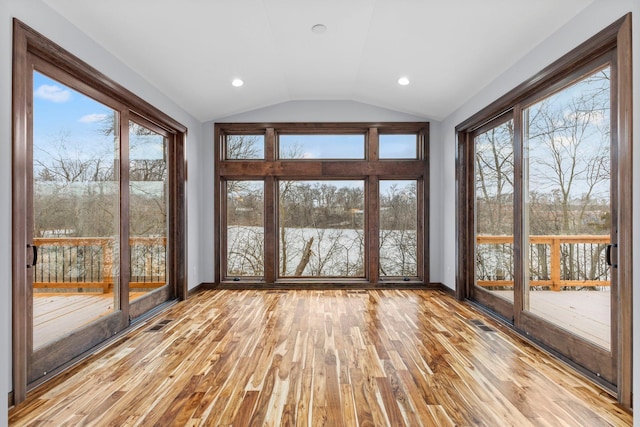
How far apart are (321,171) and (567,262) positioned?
11.1ft

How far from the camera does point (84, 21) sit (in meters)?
2.62

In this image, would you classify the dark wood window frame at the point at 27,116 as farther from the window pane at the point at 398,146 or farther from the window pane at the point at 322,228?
the window pane at the point at 398,146

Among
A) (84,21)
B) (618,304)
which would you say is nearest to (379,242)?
(618,304)

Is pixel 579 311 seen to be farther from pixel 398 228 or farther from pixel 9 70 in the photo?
pixel 9 70

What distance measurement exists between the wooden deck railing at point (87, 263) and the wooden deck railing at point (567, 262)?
4027 mm

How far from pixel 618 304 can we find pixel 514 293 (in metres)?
1.27

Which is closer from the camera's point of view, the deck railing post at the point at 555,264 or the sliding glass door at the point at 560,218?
the sliding glass door at the point at 560,218

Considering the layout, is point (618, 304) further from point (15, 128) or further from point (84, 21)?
point (84, 21)

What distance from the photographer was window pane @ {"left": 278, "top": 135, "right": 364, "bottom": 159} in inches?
212

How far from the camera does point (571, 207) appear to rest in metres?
2.78

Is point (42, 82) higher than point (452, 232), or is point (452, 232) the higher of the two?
point (42, 82)

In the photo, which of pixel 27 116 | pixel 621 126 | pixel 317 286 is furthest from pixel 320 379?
pixel 317 286

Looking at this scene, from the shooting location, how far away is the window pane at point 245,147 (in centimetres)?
540

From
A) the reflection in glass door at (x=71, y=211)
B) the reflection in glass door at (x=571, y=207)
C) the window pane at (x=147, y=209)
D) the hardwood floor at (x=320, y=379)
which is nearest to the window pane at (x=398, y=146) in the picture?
the reflection in glass door at (x=571, y=207)
